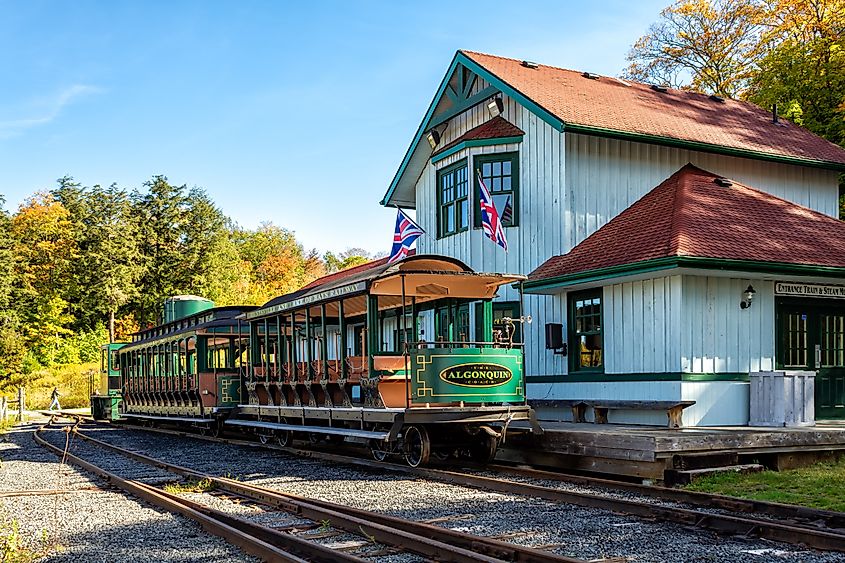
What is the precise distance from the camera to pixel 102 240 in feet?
191

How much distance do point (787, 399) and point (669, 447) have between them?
3.85m

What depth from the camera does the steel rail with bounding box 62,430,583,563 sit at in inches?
269

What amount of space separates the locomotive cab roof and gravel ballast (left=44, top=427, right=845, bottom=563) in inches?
107

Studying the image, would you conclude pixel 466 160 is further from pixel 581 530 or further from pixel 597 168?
pixel 581 530

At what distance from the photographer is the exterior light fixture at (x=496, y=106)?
19.5 metres

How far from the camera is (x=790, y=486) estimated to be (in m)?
10.8

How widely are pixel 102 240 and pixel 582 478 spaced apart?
51.9 metres

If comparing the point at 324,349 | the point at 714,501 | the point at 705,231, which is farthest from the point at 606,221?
the point at 714,501

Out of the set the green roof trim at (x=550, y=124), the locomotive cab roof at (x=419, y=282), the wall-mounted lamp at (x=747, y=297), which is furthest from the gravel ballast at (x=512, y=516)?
the green roof trim at (x=550, y=124)

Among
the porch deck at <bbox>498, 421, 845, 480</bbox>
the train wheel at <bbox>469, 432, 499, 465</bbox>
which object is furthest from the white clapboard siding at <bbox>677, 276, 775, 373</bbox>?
the train wheel at <bbox>469, 432, 499, 465</bbox>

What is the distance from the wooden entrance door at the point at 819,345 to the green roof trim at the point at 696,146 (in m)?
4.12

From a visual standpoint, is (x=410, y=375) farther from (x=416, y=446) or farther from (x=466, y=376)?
(x=416, y=446)

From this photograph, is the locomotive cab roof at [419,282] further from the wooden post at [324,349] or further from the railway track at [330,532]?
the railway track at [330,532]

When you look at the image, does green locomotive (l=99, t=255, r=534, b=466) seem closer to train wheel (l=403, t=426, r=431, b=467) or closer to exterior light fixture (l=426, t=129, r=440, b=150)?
train wheel (l=403, t=426, r=431, b=467)
